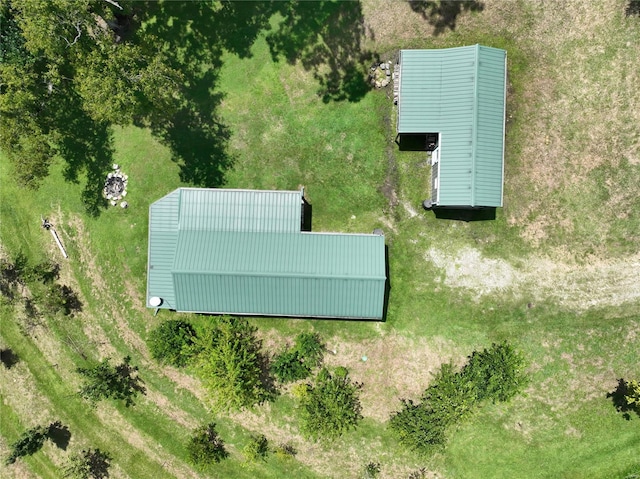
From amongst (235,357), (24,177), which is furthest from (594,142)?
(24,177)

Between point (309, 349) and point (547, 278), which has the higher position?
point (547, 278)

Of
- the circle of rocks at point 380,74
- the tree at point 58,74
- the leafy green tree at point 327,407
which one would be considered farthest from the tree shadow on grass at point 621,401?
the tree at point 58,74

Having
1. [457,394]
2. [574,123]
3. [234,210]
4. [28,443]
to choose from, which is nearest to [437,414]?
[457,394]

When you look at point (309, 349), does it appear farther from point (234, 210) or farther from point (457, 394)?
point (234, 210)

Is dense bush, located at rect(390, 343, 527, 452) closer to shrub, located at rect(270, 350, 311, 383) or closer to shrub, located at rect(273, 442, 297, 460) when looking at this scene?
shrub, located at rect(270, 350, 311, 383)

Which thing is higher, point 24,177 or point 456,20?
point 456,20

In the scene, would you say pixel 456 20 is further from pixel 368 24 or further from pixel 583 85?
pixel 583 85

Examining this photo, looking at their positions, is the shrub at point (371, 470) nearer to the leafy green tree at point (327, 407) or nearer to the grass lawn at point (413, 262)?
the grass lawn at point (413, 262)

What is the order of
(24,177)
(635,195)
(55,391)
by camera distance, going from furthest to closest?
1. (55,391)
2. (635,195)
3. (24,177)
